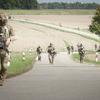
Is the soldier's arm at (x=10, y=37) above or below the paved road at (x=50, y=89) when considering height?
above

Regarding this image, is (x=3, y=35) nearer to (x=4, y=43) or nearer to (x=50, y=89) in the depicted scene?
(x=4, y=43)

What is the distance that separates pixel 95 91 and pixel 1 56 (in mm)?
1765

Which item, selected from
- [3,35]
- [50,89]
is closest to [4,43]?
[3,35]

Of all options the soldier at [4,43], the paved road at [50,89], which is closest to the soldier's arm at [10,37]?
the soldier at [4,43]

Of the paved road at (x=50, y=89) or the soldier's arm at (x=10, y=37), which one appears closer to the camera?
the paved road at (x=50, y=89)

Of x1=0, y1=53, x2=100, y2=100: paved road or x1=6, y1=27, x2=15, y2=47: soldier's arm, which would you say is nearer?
x1=0, y1=53, x2=100, y2=100: paved road

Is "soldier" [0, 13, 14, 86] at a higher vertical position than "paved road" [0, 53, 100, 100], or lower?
higher

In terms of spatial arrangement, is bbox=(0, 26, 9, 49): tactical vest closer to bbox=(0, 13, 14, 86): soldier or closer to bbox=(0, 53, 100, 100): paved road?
bbox=(0, 13, 14, 86): soldier

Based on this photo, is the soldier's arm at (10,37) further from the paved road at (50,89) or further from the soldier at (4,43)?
the paved road at (50,89)

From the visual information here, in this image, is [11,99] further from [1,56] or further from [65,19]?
[65,19]

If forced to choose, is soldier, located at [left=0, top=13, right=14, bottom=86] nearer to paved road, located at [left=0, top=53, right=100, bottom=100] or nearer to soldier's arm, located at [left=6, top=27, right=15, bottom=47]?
soldier's arm, located at [left=6, top=27, right=15, bottom=47]

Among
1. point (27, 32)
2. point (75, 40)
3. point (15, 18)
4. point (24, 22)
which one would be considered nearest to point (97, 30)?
point (75, 40)

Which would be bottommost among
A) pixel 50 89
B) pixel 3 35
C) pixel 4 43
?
pixel 50 89

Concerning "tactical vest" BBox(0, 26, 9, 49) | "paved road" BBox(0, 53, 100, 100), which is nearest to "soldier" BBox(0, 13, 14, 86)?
"tactical vest" BBox(0, 26, 9, 49)
